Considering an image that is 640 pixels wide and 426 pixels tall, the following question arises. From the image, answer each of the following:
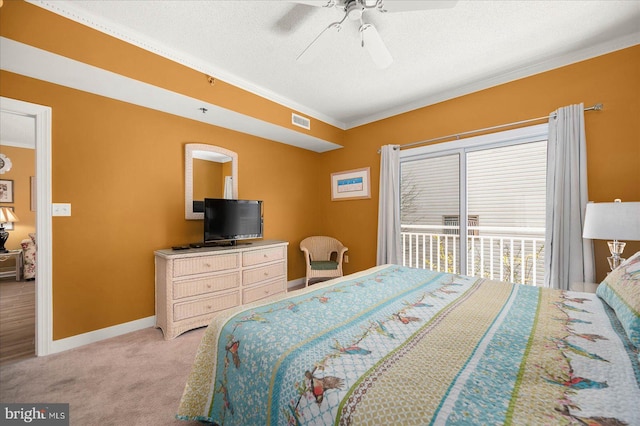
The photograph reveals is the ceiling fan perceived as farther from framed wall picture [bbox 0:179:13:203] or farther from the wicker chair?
framed wall picture [bbox 0:179:13:203]

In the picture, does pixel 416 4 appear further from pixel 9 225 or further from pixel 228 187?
pixel 9 225

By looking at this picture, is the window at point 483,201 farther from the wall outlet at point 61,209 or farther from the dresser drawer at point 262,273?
the wall outlet at point 61,209

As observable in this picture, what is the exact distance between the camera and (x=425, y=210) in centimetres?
378

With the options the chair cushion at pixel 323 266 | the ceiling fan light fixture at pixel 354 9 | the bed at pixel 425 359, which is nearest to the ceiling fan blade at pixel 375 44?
the ceiling fan light fixture at pixel 354 9

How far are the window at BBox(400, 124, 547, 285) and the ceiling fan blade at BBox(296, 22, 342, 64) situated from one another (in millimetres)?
1998

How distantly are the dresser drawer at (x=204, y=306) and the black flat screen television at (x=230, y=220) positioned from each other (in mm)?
665

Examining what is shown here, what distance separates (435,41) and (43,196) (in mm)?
3668

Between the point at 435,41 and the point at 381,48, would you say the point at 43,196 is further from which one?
the point at 435,41

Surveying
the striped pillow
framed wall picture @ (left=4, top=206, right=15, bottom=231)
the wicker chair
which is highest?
framed wall picture @ (left=4, top=206, right=15, bottom=231)

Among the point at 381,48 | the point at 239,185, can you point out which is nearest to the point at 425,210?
the point at 381,48
